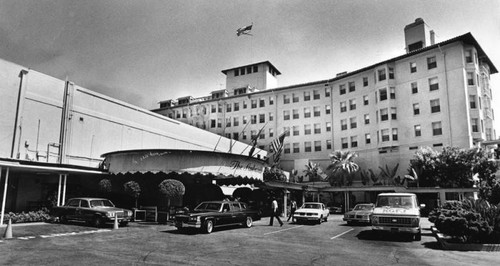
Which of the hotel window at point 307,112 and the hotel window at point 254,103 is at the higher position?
the hotel window at point 254,103

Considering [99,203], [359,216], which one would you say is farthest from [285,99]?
[99,203]

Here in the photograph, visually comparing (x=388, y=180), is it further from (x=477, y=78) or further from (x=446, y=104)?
(x=477, y=78)

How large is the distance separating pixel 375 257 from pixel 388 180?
41.7m

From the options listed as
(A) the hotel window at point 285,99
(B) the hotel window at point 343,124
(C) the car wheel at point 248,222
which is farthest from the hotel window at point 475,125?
(C) the car wheel at point 248,222

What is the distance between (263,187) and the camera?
33250 mm

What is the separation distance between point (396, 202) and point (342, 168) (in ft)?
115

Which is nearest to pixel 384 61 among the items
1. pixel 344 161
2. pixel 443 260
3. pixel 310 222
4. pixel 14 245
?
pixel 344 161

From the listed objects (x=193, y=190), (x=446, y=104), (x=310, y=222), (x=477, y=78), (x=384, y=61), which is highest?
(x=384, y=61)

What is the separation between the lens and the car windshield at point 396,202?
17.5m

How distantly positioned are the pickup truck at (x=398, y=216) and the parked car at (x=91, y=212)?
524 inches

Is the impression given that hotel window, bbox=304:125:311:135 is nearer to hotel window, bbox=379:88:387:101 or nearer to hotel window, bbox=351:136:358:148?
hotel window, bbox=351:136:358:148

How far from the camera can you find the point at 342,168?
5231 centimetres

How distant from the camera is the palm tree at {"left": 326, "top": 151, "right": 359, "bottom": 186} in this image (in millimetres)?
52531

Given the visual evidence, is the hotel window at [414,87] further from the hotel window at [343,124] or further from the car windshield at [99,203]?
the car windshield at [99,203]
